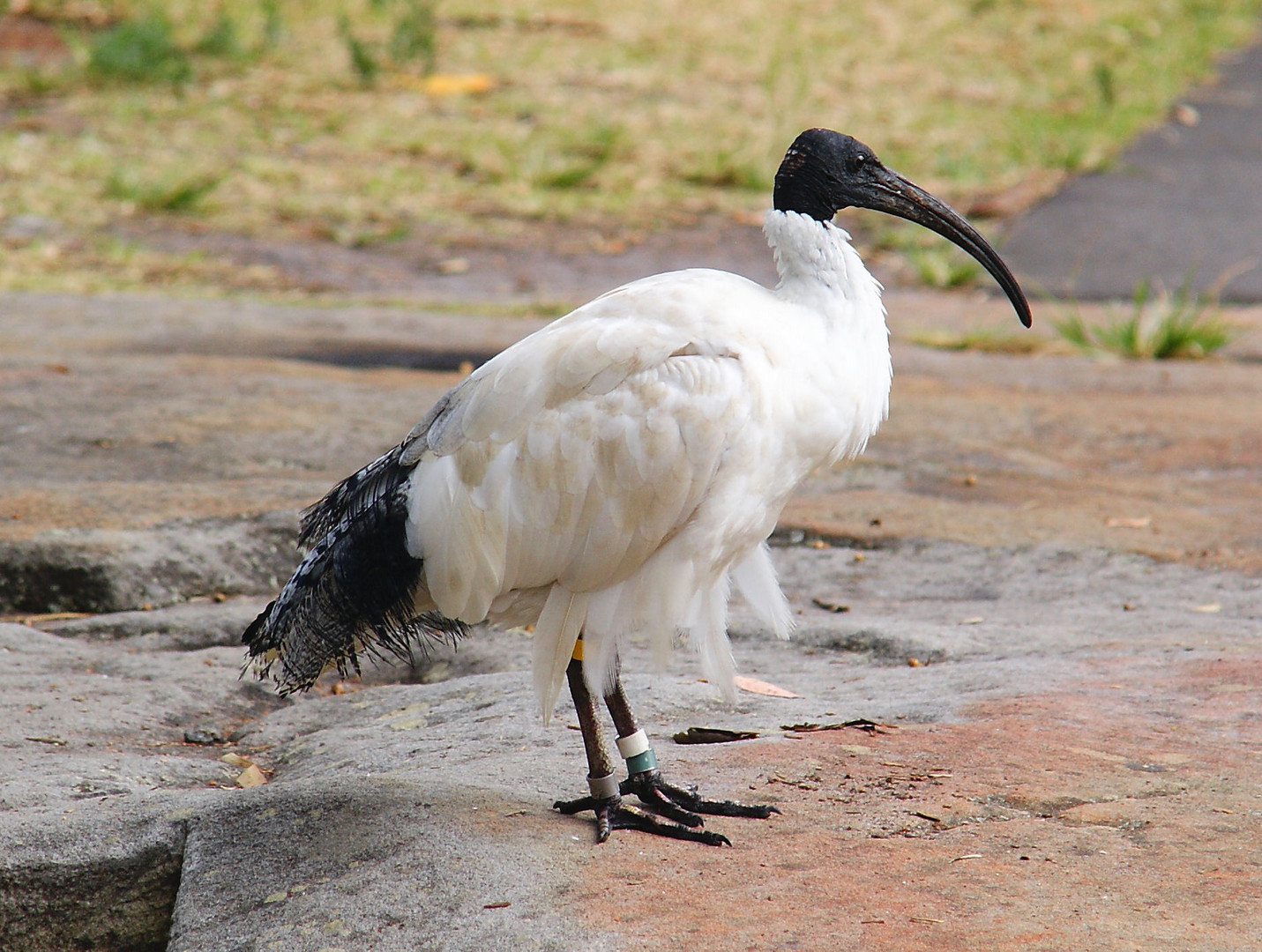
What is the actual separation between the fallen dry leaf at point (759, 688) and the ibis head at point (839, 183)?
3.92ft

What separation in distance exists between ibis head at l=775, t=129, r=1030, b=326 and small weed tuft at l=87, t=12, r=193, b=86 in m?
11.4

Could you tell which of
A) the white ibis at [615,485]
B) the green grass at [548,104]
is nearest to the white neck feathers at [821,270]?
the white ibis at [615,485]

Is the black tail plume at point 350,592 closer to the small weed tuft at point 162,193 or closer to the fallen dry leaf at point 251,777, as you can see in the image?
the fallen dry leaf at point 251,777

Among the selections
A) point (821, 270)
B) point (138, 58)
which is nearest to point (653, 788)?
point (821, 270)

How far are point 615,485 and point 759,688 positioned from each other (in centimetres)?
118

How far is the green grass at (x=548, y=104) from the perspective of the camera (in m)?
11.4

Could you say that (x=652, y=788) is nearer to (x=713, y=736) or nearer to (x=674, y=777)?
(x=674, y=777)

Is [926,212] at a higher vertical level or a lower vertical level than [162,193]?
higher

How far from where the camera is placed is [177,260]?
392 inches

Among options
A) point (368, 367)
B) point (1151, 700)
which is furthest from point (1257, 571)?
point (368, 367)

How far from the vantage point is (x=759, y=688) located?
4215mm

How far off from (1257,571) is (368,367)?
4.21 m

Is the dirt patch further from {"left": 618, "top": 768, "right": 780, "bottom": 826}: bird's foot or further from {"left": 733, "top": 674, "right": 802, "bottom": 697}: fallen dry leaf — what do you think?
{"left": 733, "top": 674, "right": 802, "bottom": 697}: fallen dry leaf

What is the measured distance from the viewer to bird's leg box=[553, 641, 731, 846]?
320 cm
